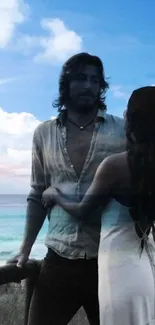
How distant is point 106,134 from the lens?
234 cm

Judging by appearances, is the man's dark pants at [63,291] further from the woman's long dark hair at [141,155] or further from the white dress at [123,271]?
the woman's long dark hair at [141,155]

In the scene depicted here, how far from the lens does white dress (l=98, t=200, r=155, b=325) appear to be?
2.30 m

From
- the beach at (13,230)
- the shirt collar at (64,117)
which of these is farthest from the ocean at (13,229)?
the shirt collar at (64,117)

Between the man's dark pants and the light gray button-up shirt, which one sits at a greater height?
the light gray button-up shirt

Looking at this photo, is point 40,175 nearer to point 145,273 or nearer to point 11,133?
point 11,133

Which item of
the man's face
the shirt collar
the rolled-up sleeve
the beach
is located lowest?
the beach

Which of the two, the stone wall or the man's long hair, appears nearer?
the man's long hair

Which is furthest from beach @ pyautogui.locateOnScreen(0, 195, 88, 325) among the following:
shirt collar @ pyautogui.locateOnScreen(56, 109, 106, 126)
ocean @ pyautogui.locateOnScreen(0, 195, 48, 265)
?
shirt collar @ pyautogui.locateOnScreen(56, 109, 106, 126)

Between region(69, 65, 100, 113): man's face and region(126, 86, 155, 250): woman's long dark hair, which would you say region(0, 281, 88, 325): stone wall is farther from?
region(69, 65, 100, 113): man's face

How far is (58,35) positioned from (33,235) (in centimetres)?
62

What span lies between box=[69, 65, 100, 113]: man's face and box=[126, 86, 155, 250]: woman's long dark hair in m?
0.12

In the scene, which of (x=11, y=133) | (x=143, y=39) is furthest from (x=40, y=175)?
(x=143, y=39)

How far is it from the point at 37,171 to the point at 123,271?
406mm

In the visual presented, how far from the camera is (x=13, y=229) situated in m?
2.35
